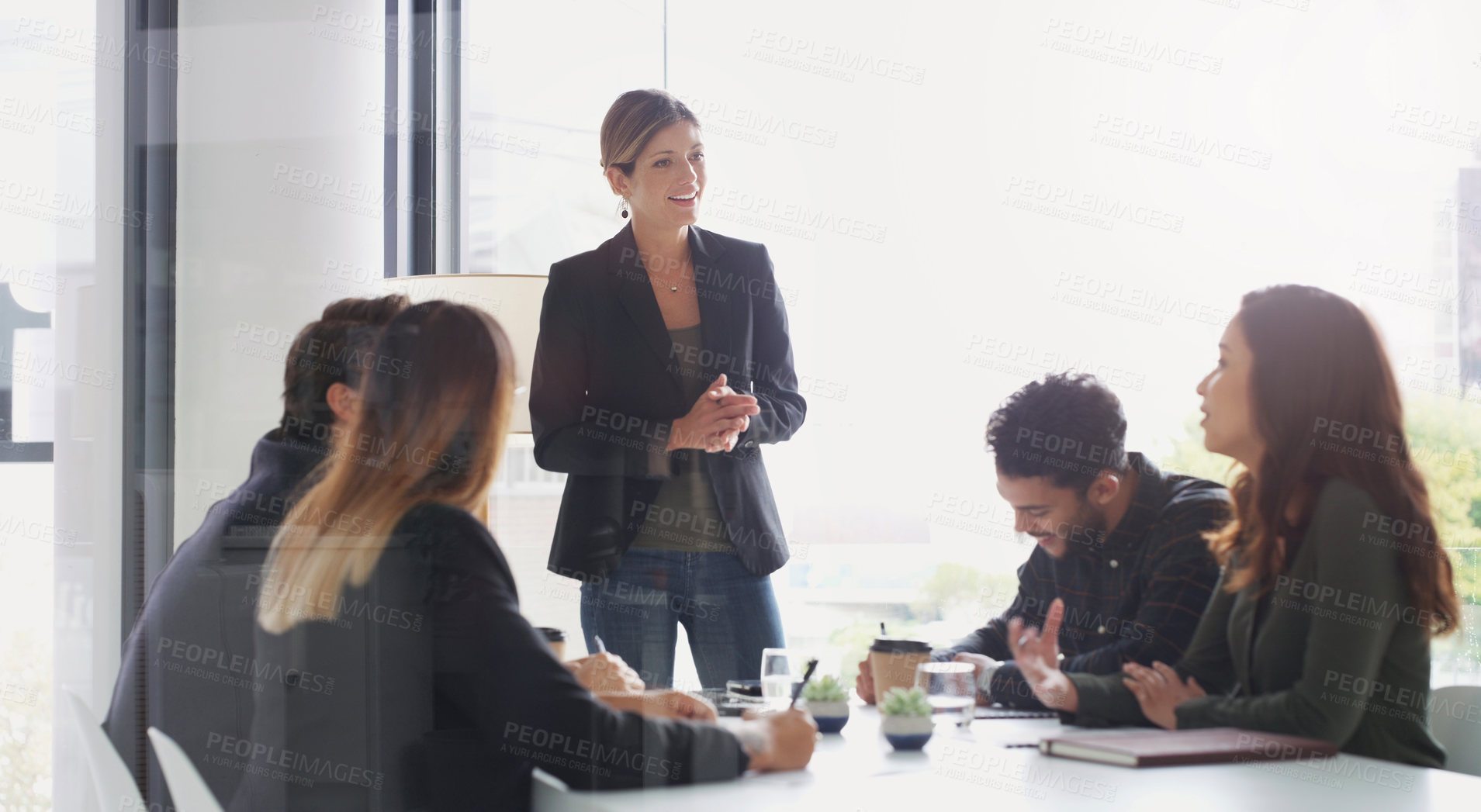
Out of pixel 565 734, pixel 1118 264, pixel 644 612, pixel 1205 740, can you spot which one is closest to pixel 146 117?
pixel 644 612

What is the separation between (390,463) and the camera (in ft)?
4.68

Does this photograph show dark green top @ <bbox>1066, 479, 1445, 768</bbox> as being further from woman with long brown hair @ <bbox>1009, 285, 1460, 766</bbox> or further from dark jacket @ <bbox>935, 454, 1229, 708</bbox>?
dark jacket @ <bbox>935, 454, 1229, 708</bbox>

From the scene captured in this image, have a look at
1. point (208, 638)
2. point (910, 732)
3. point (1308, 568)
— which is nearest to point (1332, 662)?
point (1308, 568)

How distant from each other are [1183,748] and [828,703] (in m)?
0.45

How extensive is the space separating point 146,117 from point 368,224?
0.40 metres

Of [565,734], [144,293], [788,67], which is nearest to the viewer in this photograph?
[565,734]

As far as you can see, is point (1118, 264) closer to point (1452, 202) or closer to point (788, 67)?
point (1452, 202)

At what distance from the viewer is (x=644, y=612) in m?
1.80

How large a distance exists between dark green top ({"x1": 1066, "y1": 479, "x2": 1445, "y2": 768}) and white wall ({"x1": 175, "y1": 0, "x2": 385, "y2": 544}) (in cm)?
131

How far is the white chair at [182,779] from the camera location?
1448mm

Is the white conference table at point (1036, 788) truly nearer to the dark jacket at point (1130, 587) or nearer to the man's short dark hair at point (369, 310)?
the dark jacket at point (1130, 587)

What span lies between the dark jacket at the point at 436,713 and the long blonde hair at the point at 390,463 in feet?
0.10

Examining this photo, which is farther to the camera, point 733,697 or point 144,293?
point 144,293

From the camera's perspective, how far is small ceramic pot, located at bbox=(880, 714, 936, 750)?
1.33 m
